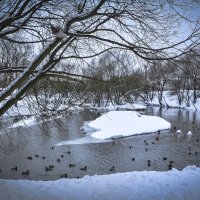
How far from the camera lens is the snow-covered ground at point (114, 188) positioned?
7551 millimetres

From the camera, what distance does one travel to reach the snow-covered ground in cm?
755

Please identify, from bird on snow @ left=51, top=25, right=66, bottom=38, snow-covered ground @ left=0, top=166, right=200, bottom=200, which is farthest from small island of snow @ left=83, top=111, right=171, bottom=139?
bird on snow @ left=51, top=25, right=66, bottom=38

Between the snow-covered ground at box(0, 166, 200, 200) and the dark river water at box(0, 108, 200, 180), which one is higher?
the snow-covered ground at box(0, 166, 200, 200)

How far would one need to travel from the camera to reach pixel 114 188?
8.20 meters

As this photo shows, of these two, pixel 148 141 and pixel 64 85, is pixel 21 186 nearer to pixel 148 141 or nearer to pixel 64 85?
pixel 64 85

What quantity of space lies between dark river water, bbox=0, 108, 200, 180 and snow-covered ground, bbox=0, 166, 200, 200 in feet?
10.2

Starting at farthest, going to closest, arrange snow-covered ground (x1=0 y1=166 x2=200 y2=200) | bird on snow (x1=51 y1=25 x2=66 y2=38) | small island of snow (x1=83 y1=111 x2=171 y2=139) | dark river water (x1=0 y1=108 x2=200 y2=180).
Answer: small island of snow (x1=83 y1=111 x2=171 y2=139)
dark river water (x1=0 y1=108 x2=200 y2=180)
snow-covered ground (x1=0 y1=166 x2=200 y2=200)
bird on snow (x1=51 y1=25 x2=66 y2=38)

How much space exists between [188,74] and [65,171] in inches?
401

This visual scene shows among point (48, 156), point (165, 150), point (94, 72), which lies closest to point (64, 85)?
point (94, 72)

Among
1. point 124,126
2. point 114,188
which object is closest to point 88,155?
point 114,188

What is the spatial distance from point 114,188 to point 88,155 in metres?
8.72

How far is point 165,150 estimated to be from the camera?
1812 cm

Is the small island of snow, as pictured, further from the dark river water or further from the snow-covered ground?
the snow-covered ground

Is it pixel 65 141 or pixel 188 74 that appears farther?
pixel 65 141
